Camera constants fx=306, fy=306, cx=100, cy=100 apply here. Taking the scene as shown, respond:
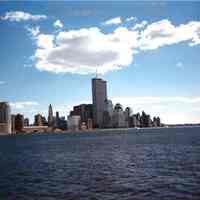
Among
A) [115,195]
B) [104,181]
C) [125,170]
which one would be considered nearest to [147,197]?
[115,195]

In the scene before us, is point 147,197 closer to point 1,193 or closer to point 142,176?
point 142,176

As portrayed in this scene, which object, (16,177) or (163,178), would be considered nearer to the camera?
(163,178)

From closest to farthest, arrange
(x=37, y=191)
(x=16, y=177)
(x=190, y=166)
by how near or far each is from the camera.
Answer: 1. (x=37, y=191)
2. (x=16, y=177)
3. (x=190, y=166)

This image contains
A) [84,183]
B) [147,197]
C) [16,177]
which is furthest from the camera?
[16,177]

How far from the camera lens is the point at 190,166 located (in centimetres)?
4631

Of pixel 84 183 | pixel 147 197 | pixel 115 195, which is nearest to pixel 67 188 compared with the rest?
pixel 84 183

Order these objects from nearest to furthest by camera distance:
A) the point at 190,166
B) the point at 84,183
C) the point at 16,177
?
the point at 84,183
the point at 16,177
the point at 190,166

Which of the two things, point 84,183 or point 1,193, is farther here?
point 84,183

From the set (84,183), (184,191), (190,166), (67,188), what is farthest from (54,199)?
(190,166)

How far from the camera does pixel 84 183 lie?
117ft

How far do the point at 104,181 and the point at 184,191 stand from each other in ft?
32.8

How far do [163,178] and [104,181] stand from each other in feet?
23.4

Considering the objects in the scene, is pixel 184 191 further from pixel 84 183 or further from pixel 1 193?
pixel 1 193

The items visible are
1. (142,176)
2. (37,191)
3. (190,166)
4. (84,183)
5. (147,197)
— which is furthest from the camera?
(190,166)
